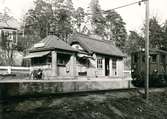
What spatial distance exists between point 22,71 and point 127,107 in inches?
712

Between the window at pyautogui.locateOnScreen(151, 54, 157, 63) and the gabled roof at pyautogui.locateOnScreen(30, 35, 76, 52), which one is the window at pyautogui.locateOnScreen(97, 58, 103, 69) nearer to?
the gabled roof at pyautogui.locateOnScreen(30, 35, 76, 52)

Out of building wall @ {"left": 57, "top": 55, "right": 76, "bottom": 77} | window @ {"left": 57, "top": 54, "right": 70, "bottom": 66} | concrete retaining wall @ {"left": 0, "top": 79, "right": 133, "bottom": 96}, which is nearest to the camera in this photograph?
concrete retaining wall @ {"left": 0, "top": 79, "right": 133, "bottom": 96}

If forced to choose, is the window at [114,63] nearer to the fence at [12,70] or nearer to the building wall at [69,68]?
the building wall at [69,68]

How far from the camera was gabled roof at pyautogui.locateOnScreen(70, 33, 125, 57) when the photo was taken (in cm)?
2877

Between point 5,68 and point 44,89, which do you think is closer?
point 44,89

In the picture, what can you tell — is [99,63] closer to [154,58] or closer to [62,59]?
[62,59]

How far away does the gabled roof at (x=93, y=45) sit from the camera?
2877 cm

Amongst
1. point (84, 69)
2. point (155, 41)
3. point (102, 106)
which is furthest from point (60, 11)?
point (102, 106)

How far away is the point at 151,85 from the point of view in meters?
20.5

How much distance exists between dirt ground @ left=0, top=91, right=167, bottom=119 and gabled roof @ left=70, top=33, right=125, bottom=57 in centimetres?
1661

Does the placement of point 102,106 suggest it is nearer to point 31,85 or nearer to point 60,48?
point 31,85

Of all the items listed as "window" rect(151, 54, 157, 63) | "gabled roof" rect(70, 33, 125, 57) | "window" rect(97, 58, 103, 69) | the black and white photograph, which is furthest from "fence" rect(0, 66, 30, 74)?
"window" rect(151, 54, 157, 63)

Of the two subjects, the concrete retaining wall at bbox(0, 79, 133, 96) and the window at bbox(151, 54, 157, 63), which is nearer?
the concrete retaining wall at bbox(0, 79, 133, 96)

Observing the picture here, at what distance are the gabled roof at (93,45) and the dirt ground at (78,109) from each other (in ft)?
54.5
